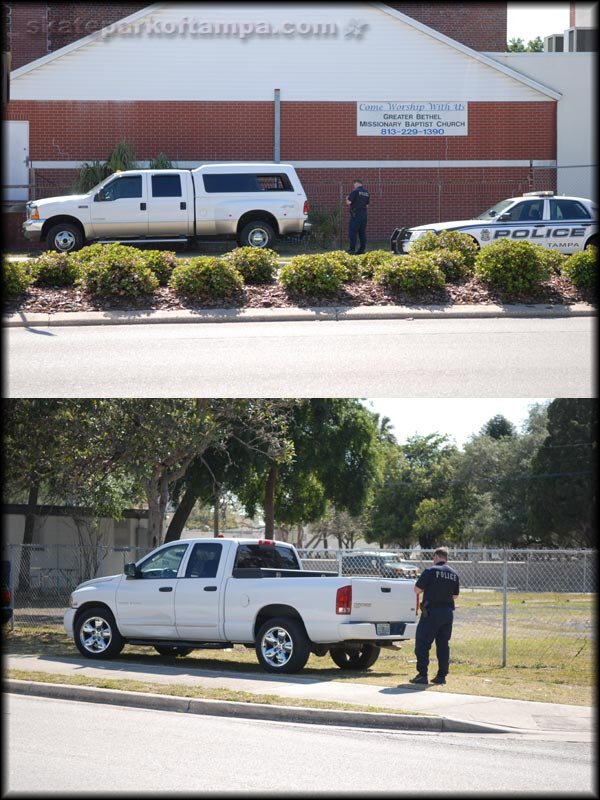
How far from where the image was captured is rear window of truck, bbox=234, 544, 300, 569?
1248 cm

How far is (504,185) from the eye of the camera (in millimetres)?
32344

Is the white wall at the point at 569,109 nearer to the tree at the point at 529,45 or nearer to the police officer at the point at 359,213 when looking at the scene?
the police officer at the point at 359,213

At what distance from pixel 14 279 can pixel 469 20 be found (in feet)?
88.5

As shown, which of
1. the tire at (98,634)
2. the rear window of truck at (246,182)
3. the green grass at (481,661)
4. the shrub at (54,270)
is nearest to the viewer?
the green grass at (481,661)

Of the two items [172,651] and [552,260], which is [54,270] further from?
[552,260]

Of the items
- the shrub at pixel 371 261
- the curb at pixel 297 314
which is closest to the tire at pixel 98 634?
the curb at pixel 297 314

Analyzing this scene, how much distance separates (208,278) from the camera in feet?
57.3

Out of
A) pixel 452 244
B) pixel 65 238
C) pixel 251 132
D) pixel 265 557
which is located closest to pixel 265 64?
pixel 251 132

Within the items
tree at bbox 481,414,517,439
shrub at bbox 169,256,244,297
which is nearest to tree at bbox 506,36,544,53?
tree at bbox 481,414,517,439

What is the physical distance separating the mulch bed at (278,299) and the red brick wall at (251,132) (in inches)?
580

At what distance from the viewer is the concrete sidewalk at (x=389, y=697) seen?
9.12m

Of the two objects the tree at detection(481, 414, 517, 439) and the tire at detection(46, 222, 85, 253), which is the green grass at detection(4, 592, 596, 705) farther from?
the tree at detection(481, 414, 517, 439)

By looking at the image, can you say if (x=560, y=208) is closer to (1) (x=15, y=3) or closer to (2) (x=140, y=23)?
(2) (x=140, y=23)

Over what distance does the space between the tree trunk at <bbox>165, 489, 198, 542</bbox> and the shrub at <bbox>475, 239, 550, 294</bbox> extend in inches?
440
